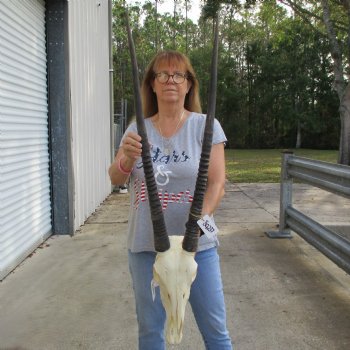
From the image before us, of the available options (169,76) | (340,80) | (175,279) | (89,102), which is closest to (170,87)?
(169,76)

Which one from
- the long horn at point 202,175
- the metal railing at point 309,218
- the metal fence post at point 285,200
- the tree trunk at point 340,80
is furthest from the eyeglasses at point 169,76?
the tree trunk at point 340,80

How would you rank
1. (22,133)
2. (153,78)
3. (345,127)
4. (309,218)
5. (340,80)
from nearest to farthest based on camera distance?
(153,78), (22,133), (309,218), (340,80), (345,127)

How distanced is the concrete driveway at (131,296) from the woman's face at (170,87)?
1.88 m

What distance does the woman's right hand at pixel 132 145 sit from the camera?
6.82ft

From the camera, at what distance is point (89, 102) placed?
26.5 ft

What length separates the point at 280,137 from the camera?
132 ft

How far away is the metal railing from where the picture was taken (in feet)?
14.6

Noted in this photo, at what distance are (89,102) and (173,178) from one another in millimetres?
6060

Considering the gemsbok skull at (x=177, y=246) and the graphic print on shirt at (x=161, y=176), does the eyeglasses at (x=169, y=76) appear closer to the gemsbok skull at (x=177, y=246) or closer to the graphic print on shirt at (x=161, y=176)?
the gemsbok skull at (x=177, y=246)

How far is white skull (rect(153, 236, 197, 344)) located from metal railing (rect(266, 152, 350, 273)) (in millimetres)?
2561

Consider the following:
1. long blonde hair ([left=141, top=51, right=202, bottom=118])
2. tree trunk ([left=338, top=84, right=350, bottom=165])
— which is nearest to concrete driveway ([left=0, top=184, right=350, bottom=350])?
long blonde hair ([left=141, top=51, right=202, bottom=118])

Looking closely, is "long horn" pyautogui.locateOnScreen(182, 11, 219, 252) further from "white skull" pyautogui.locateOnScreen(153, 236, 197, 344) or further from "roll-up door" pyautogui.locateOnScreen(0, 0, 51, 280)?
"roll-up door" pyautogui.locateOnScreen(0, 0, 51, 280)

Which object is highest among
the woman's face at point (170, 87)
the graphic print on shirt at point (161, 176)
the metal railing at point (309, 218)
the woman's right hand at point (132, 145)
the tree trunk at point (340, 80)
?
the tree trunk at point (340, 80)

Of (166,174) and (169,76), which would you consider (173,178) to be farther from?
(169,76)
